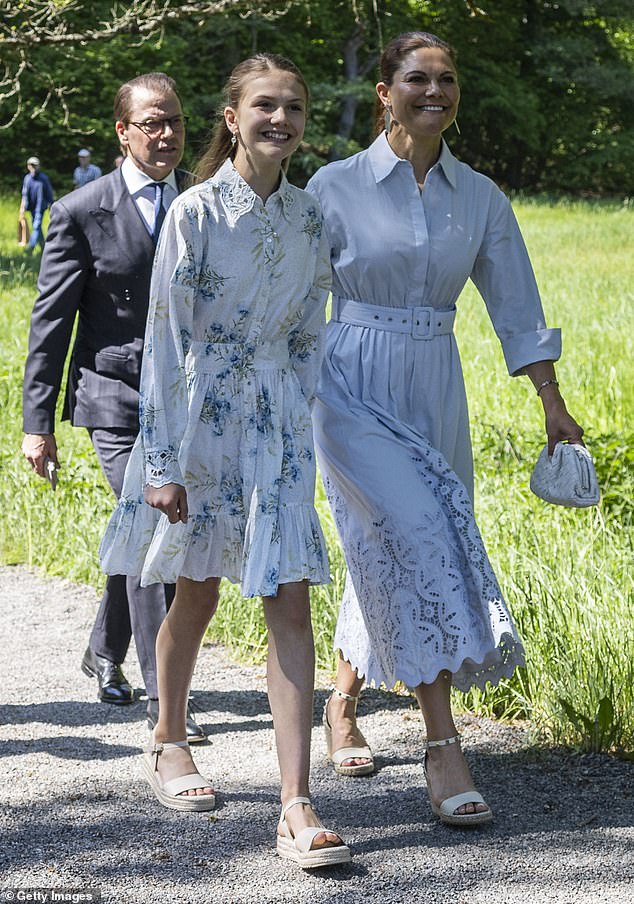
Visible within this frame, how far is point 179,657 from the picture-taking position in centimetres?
386

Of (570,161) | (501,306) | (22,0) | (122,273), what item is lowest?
(501,306)

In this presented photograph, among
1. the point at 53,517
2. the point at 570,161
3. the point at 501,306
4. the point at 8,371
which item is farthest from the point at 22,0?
the point at 570,161

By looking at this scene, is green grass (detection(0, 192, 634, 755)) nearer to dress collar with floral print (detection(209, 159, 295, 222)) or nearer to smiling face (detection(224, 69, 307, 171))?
dress collar with floral print (detection(209, 159, 295, 222))

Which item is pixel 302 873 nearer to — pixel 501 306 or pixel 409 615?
pixel 409 615

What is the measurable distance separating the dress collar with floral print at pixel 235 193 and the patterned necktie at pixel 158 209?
3.27 ft

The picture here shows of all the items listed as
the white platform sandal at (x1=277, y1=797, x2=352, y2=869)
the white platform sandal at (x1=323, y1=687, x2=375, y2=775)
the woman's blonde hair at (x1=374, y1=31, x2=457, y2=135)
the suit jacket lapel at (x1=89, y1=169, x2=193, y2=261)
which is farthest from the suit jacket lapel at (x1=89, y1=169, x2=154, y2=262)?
the white platform sandal at (x1=277, y1=797, x2=352, y2=869)

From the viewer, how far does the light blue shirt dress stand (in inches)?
147

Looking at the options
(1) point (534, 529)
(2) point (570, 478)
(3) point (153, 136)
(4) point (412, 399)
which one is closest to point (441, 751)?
(2) point (570, 478)

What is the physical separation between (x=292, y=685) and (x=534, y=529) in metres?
3.15

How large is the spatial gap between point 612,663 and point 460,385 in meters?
1.18

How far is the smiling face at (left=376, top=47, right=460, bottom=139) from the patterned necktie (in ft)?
3.41

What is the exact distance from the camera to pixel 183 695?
154 inches

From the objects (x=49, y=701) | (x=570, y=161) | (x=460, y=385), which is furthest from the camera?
(x=570, y=161)

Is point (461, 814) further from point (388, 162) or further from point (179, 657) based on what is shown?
point (388, 162)
